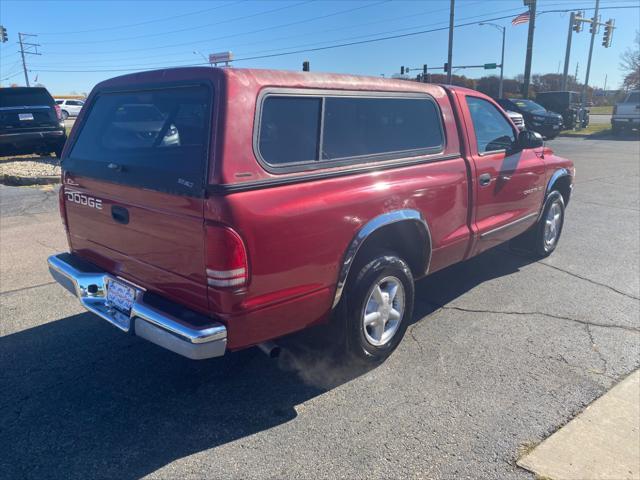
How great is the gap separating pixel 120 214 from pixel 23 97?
10.9m

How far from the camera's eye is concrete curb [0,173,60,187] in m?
10.1

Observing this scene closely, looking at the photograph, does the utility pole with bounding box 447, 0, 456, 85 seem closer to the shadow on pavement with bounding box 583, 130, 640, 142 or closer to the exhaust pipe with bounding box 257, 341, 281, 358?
the shadow on pavement with bounding box 583, 130, 640, 142

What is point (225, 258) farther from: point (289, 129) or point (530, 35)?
point (530, 35)

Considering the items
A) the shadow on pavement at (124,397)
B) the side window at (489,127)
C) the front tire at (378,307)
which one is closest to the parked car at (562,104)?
the side window at (489,127)

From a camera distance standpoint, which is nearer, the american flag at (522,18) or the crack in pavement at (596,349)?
the crack in pavement at (596,349)

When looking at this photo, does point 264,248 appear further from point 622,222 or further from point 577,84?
point 577,84

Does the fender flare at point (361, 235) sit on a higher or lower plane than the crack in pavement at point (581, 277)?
higher

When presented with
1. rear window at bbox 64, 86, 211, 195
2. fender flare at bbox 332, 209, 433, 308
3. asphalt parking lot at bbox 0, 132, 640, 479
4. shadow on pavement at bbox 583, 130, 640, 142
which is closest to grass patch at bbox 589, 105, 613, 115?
shadow on pavement at bbox 583, 130, 640, 142

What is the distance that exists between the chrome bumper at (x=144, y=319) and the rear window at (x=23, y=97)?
10.1 meters

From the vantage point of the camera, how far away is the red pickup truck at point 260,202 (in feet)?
8.61

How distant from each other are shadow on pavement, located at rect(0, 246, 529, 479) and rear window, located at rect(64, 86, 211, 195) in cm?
131

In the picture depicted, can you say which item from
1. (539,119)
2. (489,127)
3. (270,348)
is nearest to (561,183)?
(489,127)

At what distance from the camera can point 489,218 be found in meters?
4.62

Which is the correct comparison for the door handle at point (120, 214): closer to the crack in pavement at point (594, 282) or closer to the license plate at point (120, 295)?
the license plate at point (120, 295)
